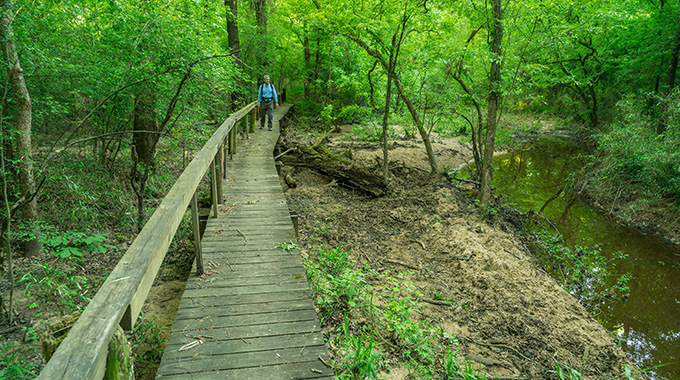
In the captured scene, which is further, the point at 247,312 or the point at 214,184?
the point at 214,184

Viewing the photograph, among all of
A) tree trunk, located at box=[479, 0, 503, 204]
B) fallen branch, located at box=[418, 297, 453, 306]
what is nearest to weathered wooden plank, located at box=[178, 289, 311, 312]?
fallen branch, located at box=[418, 297, 453, 306]

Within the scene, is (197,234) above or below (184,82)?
below

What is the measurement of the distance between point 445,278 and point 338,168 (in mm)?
5096

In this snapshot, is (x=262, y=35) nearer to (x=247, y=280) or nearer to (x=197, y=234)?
(x=197, y=234)

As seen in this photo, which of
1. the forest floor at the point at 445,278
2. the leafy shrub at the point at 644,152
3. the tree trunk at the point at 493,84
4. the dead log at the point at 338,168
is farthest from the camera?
the dead log at the point at 338,168

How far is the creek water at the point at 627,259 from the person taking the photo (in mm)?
5621

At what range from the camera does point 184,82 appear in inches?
226

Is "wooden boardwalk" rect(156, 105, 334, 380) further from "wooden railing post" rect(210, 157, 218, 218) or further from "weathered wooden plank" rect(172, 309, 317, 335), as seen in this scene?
"wooden railing post" rect(210, 157, 218, 218)

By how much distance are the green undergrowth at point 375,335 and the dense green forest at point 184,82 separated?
265 centimetres

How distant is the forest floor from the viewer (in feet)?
14.3

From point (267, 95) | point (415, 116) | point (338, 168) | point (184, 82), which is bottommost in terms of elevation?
point (338, 168)

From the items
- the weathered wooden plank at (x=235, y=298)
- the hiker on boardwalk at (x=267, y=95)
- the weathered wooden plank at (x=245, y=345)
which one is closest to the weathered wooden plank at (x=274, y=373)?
the weathered wooden plank at (x=245, y=345)

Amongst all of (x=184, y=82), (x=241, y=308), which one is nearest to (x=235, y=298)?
(x=241, y=308)

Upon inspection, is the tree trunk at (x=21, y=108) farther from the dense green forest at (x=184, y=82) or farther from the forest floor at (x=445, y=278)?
the forest floor at (x=445, y=278)
